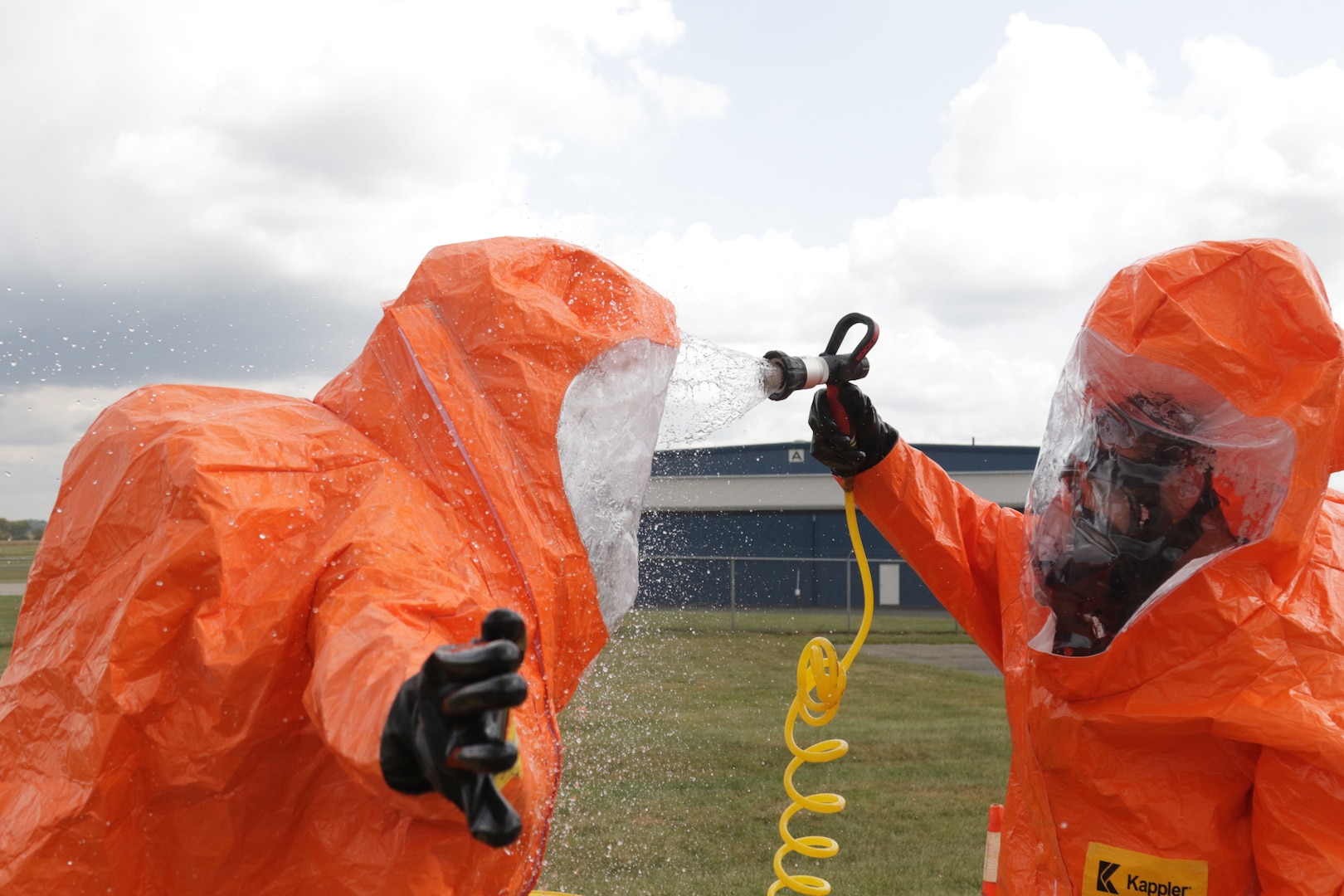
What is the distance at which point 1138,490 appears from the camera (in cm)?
214

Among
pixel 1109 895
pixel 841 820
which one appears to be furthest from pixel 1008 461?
pixel 1109 895

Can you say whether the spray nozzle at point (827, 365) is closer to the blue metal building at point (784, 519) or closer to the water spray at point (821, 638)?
the water spray at point (821, 638)

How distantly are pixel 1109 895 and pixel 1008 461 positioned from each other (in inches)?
892

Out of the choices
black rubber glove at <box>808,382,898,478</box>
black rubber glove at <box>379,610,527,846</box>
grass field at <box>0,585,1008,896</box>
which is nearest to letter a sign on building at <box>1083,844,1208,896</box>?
black rubber glove at <box>808,382,898,478</box>

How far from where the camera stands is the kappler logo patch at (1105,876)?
2.19 metres

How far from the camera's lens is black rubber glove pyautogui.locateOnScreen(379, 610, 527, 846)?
100 centimetres

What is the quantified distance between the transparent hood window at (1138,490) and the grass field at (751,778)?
1167mm

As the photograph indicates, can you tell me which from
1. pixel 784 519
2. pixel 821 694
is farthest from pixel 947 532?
pixel 784 519

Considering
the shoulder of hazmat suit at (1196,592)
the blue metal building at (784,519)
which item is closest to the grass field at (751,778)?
the shoulder of hazmat suit at (1196,592)

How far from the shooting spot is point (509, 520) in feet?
5.23

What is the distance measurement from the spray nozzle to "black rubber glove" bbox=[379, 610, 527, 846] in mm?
1533

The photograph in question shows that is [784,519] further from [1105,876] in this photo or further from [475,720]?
[475,720]

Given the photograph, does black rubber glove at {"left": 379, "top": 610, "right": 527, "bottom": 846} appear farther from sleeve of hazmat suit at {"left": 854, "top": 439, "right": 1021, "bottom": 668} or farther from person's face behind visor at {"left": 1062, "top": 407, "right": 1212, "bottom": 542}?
sleeve of hazmat suit at {"left": 854, "top": 439, "right": 1021, "bottom": 668}

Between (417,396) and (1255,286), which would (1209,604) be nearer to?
(1255,286)
